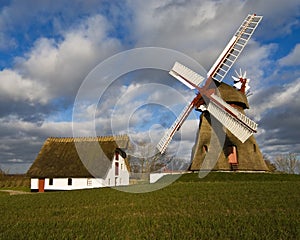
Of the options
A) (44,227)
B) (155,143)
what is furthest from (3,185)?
(44,227)

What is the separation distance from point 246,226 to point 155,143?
818 inches

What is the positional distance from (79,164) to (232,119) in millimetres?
15268

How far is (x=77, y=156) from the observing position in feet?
109

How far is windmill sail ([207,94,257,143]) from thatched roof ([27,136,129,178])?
38.1 ft

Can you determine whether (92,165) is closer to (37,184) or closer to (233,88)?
(37,184)

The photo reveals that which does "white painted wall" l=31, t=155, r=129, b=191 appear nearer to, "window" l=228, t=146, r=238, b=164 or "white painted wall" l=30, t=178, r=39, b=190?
"white painted wall" l=30, t=178, r=39, b=190

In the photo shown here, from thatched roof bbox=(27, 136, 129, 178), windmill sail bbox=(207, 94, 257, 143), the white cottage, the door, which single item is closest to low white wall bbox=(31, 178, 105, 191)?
the white cottage

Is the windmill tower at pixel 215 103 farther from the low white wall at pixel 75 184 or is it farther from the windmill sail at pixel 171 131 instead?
Answer: the low white wall at pixel 75 184

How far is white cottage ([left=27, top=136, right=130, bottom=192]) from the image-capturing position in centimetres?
3119

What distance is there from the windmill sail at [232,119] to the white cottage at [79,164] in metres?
11.6

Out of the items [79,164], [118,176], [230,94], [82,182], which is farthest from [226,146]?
[79,164]

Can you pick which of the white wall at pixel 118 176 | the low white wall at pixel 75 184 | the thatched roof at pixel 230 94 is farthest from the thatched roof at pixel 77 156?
the thatched roof at pixel 230 94

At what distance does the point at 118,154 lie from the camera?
1384 inches

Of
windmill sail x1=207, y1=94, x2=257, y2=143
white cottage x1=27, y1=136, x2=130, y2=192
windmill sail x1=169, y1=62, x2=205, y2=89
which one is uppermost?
windmill sail x1=169, y1=62, x2=205, y2=89
